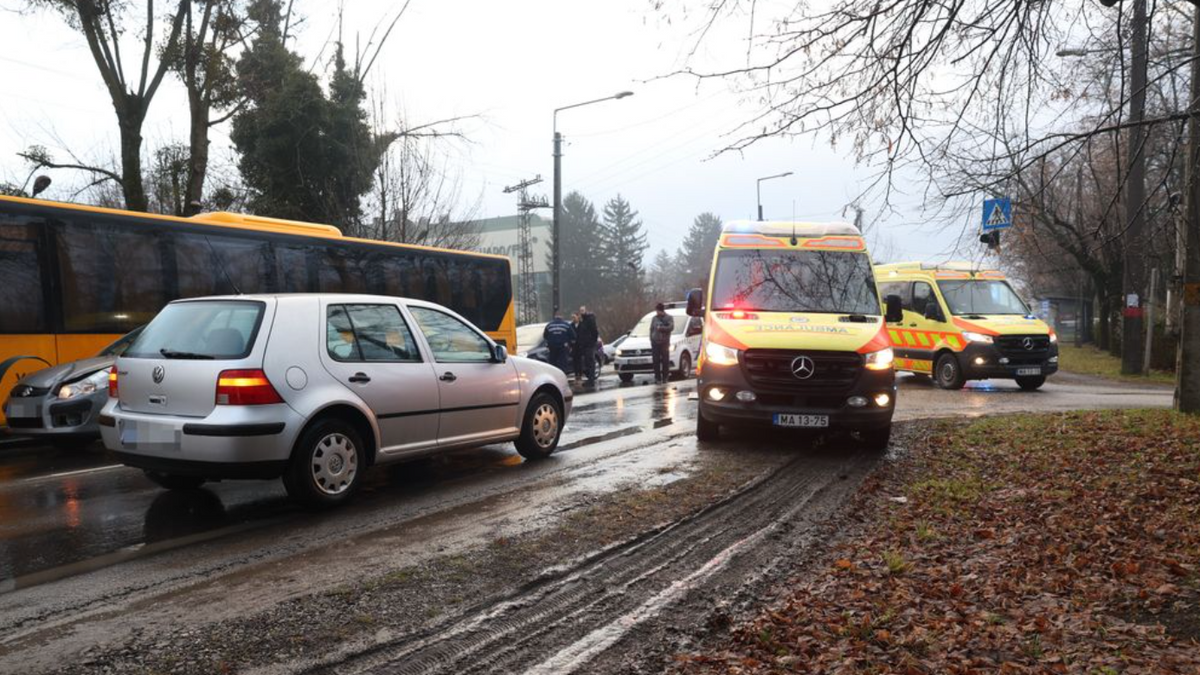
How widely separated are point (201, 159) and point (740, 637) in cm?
1875

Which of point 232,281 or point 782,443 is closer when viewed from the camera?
point 782,443

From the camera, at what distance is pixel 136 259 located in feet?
37.2

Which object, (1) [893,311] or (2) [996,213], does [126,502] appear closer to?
(1) [893,311]

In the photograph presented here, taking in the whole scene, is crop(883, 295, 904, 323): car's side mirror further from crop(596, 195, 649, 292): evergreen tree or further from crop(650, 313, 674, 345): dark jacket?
crop(596, 195, 649, 292): evergreen tree

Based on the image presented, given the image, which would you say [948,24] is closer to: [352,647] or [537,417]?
[537,417]

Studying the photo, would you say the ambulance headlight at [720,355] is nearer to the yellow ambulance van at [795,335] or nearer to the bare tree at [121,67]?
the yellow ambulance van at [795,335]

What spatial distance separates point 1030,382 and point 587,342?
32.9ft

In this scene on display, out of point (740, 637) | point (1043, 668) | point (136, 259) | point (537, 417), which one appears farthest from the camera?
point (136, 259)

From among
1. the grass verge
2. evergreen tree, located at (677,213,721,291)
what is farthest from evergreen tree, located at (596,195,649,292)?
the grass verge

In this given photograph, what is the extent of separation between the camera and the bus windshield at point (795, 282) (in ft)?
30.8

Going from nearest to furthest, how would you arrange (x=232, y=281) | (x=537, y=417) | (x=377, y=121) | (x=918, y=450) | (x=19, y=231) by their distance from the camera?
1. (x=537, y=417)
2. (x=918, y=450)
3. (x=19, y=231)
4. (x=232, y=281)
5. (x=377, y=121)

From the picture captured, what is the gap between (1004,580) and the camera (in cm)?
449

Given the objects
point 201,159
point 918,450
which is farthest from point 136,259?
point 918,450

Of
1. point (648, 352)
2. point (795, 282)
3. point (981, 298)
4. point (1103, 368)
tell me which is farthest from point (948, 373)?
point (1103, 368)
